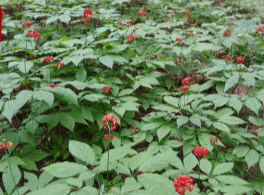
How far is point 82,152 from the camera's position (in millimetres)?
1398

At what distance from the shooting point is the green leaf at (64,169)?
4.19ft

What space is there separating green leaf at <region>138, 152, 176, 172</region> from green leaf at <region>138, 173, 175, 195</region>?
4 centimetres

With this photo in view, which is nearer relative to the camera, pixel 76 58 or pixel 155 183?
pixel 155 183

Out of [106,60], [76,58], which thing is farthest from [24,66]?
[106,60]

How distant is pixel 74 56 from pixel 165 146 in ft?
4.84

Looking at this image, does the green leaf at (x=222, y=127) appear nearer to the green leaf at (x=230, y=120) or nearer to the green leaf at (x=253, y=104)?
the green leaf at (x=230, y=120)

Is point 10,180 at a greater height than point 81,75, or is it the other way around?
point 81,75

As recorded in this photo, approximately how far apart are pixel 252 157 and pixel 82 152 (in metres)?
1.57

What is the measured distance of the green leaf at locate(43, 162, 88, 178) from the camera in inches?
50.3

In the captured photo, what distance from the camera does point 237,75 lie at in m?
2.58

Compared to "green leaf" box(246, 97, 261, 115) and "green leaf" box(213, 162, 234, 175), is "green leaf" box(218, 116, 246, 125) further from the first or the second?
"green leaf" box(213, 162, 234, 175)

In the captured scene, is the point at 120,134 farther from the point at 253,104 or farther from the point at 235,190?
the point at 253,104

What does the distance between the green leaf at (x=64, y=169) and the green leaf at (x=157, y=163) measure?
37cm

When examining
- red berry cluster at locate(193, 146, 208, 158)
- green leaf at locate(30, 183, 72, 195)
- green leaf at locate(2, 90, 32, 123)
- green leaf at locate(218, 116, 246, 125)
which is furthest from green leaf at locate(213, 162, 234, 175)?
green leaf at locate(2, 90, 32, 123)
